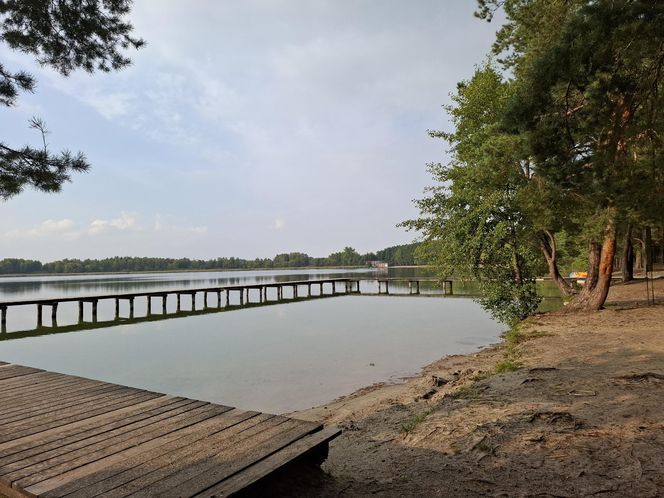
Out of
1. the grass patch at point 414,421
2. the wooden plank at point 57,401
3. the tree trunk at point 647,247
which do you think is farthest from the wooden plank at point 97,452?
the tree trunk at point 647,247

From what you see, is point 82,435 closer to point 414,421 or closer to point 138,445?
point 138,445

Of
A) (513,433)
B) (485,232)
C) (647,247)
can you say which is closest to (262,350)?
(485,232)

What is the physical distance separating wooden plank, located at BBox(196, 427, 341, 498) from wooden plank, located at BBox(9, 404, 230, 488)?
3.52 ft

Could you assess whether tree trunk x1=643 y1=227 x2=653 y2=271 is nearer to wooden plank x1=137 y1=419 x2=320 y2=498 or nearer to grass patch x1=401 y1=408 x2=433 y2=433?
Answer: grass patch x1=401 y1=408 x2=433 y2=433

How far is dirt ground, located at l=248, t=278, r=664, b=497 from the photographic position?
348 centimetres

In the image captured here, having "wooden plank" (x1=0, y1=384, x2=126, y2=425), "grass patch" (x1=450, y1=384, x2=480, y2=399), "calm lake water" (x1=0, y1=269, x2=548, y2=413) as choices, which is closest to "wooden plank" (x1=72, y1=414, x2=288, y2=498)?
"wooden plank" (x1=0, y1=384, x2=126, y2=425)

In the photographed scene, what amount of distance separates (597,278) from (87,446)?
620 inches

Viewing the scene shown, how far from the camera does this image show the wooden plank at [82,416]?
3.73 meters

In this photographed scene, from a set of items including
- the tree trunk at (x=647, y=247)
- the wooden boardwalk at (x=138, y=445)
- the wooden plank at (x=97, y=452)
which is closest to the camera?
the wooden boardwalk at (x=138, y=445)

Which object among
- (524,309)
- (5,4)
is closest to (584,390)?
(5,4)

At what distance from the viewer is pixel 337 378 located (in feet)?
36.7

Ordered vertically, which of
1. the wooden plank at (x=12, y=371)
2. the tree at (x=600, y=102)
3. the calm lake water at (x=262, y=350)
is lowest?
the calm lake water at (x=262, y=350)

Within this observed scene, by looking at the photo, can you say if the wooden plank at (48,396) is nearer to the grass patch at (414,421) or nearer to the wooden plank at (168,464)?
the wooden plank at (168,464)

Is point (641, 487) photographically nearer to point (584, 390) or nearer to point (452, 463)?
point (452, 463)
